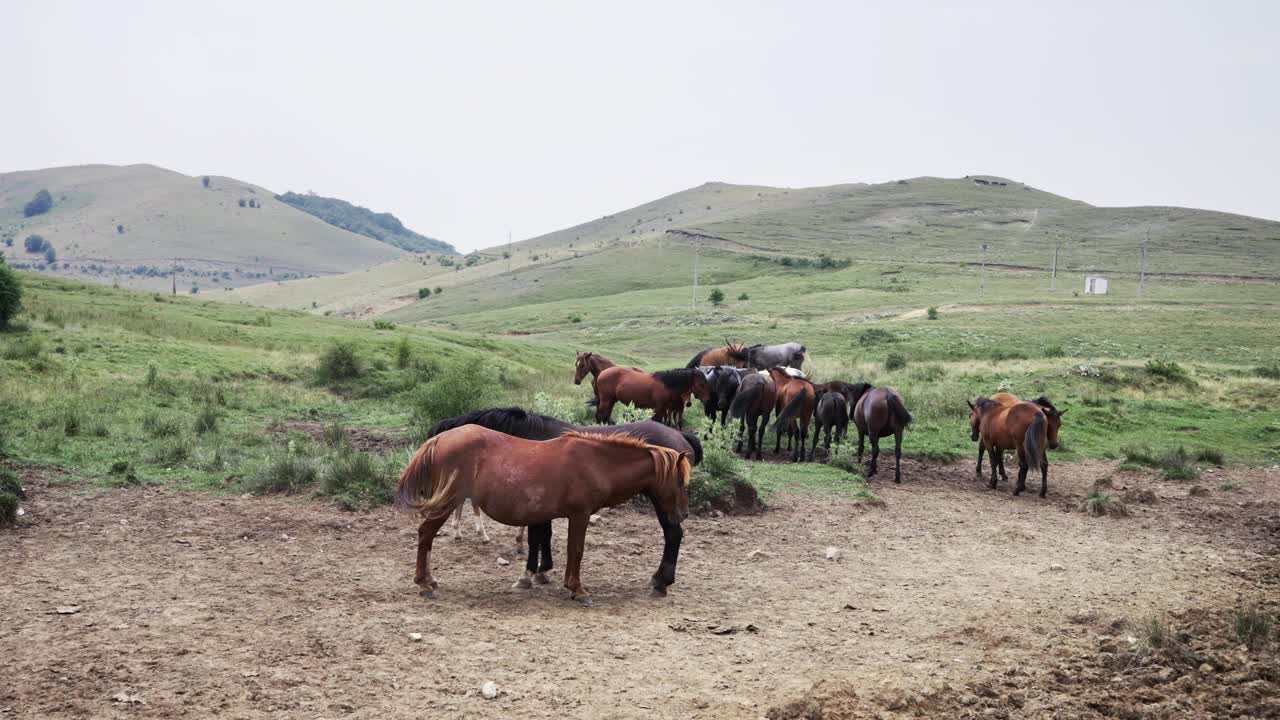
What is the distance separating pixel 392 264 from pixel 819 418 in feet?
491

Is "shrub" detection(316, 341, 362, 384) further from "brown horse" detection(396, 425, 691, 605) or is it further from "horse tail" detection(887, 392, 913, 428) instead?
"brown horse" detection(396, 425, 691, 605)

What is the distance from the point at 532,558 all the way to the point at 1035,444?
8.81 metres

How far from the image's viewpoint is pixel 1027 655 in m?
6.82

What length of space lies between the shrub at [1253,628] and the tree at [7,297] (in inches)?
1142

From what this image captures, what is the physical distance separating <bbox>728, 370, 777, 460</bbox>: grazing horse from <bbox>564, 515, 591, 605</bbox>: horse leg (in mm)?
8777

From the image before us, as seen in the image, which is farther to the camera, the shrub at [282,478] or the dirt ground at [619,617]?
the shrub at [282,478]

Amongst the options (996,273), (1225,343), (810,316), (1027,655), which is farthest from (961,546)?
(996,273)

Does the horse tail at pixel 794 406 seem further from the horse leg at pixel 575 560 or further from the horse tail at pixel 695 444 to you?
the horse leg at pixel 575 560

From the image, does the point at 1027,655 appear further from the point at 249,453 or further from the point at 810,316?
the point at 810,316

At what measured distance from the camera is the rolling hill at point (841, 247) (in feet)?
312

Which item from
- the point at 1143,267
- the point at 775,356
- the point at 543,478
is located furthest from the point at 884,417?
the point at 1143,267

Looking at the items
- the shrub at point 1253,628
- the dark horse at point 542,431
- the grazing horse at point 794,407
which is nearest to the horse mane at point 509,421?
the dark horse at point 542,431

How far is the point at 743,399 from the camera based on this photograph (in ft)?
54.6

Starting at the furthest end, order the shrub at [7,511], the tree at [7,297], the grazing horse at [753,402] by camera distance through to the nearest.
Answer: the tree at [7,297]
the grazing horse at [753,402]
the shrub at [7,511]
